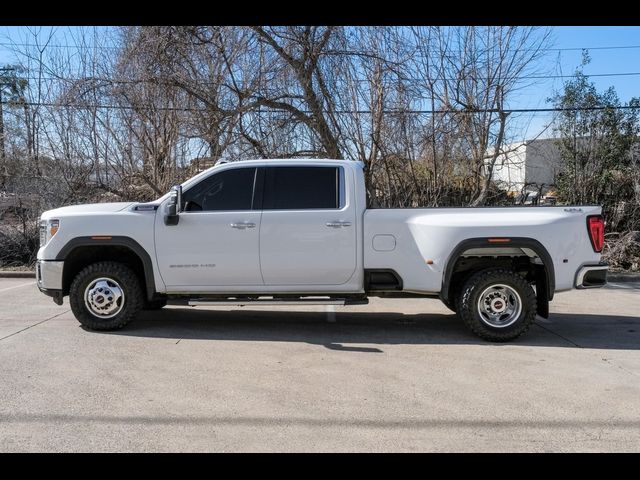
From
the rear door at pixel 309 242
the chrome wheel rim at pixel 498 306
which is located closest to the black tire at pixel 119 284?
the rear door at pixel 309 242

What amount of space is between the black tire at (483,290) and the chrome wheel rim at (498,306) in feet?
0.09

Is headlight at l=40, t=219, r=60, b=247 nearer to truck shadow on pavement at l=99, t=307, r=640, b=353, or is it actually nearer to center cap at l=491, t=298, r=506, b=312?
truck shadow on pavement at l=99, t=307, r=640, b=353

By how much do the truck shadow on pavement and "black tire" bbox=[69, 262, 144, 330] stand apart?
0.20 meters

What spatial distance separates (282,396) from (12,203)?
11236mm

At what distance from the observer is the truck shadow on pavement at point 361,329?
6289 mm

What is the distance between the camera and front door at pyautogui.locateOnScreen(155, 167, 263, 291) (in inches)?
246

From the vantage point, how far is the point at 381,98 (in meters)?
12.6

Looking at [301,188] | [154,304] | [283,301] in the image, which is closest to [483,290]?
[283,301]

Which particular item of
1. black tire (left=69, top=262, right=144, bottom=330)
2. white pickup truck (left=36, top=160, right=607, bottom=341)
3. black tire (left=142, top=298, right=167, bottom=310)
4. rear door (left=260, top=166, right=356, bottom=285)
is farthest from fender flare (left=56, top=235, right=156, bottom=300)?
rear door (left=260, top=166, right=356, bottom=285)

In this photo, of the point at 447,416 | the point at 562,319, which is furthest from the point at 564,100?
the point at 447,416

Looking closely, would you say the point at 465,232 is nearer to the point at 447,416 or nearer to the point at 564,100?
the point at 447,416

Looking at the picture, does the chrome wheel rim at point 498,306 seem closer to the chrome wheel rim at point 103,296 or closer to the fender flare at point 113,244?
the fender flare at point 113,244
